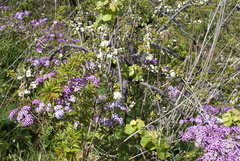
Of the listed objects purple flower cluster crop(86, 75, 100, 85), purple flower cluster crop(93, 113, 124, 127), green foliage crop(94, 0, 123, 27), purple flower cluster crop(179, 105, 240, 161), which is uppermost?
green foliage crop(94, 0, 123, 27)

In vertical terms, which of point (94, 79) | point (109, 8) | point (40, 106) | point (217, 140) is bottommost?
point (217, 140)

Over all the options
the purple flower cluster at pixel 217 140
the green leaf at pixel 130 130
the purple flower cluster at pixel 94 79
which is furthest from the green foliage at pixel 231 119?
the purple flower cluster at pixel 94 79

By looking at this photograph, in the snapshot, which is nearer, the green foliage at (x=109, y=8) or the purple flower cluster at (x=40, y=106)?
the green foliage at (x=109, y=8)

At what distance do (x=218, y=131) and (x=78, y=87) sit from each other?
828 millimetres

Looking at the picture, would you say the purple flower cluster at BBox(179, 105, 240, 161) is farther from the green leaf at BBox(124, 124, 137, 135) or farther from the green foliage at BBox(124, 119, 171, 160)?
the green leaf at BBox(124, 124, 137, 135)

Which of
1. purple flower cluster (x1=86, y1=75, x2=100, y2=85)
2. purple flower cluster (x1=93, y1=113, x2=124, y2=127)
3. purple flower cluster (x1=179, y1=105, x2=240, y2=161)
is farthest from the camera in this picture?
purple flower cluster (x1=93, y1=113, x2=124, y2=127)

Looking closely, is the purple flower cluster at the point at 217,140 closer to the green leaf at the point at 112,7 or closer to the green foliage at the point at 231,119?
the green foliage at the point at 231,119

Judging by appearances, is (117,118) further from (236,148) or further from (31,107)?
(236,148)

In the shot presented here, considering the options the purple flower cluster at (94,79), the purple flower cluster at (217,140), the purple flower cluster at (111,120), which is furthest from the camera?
the purple flower cluster at (111,120)

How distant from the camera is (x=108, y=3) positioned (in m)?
1.39

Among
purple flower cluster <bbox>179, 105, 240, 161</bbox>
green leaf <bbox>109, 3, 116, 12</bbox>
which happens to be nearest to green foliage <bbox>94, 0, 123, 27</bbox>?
green leaf <bbox>109, 3, 116, 12</bbox>

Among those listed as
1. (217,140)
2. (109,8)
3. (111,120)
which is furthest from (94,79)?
(217,140)

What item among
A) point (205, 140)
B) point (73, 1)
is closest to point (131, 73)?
point (205, 140)

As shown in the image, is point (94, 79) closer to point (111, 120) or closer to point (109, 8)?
point (111, 120)
